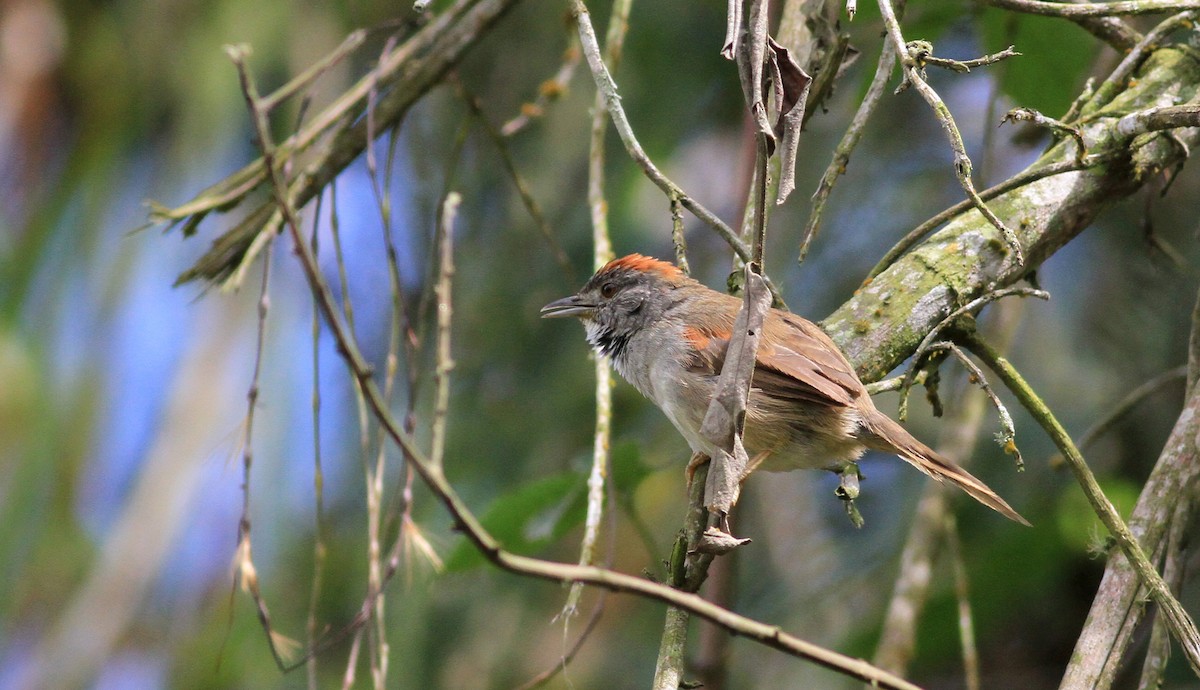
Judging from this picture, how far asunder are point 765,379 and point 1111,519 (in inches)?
44.4

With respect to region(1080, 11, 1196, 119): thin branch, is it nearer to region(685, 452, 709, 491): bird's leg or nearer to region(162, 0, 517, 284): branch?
region(685, 452, 709, 491): bird's leg

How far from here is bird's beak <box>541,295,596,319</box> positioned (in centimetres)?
407

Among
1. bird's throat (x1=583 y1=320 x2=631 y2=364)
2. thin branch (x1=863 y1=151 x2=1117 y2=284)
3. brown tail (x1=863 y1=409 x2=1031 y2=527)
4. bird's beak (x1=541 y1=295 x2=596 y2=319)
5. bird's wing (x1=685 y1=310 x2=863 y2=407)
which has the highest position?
thin branch (x1=863 y1=151 x2=1117 y2=284)

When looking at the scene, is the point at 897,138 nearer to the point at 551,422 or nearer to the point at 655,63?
the point at 655,63

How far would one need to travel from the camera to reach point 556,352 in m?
5.23

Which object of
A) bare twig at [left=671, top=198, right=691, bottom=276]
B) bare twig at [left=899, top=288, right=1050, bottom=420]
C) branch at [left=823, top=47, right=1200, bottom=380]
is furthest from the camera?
branch at [left=823, top=47, right=1200, bottom=380]

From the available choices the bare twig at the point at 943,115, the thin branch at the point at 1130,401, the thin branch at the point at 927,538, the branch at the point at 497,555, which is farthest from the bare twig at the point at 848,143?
the thin branch at the point at 927,538

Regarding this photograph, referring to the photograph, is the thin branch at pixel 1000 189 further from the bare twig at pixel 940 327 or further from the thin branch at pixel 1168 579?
the thin branch at pixel 1168 579

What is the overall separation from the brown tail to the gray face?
0.93m

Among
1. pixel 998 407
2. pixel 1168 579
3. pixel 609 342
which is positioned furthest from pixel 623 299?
pixel 1168 579

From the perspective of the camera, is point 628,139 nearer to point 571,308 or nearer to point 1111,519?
point 1111,519

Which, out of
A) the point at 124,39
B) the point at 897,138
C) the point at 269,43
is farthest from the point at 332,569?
the point at 897,138

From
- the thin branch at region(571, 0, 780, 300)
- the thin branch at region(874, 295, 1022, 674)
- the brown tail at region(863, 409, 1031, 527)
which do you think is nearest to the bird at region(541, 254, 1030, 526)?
the brown tail at region(863, 409, 1031, 527)

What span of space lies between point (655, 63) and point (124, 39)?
275cm
